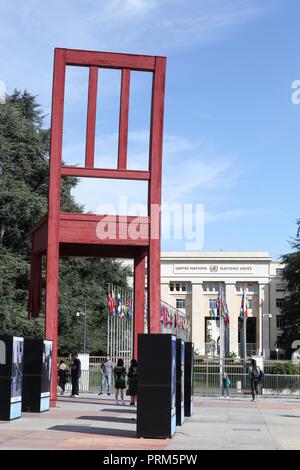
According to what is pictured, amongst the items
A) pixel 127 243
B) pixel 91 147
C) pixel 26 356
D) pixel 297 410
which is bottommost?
pixel 297 410

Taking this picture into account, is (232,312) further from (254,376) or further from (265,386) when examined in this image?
(254,376)

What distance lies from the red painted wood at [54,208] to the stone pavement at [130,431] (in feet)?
7.40

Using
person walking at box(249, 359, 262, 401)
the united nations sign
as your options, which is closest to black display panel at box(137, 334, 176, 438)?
person walking at box(249, 359, 262, 401)

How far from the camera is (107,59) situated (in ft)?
A: 71.9

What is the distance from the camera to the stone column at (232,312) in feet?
322

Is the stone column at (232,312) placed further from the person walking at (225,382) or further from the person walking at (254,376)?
the person walking at (254,376)

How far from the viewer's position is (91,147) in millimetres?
21250

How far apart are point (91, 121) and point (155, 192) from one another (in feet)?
9.06

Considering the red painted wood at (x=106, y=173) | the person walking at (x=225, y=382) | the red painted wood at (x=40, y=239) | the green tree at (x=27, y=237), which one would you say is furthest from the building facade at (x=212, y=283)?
the red painted wood at (x=106, y=173)

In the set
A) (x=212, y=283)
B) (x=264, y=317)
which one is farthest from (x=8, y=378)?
(x=264, y=317)

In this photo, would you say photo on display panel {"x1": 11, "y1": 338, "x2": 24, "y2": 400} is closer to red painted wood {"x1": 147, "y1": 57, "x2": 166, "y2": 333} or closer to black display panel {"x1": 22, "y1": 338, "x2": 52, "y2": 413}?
black display panel {"x1": 22, "y1": 338, "x2": 52, "y2": 413}
